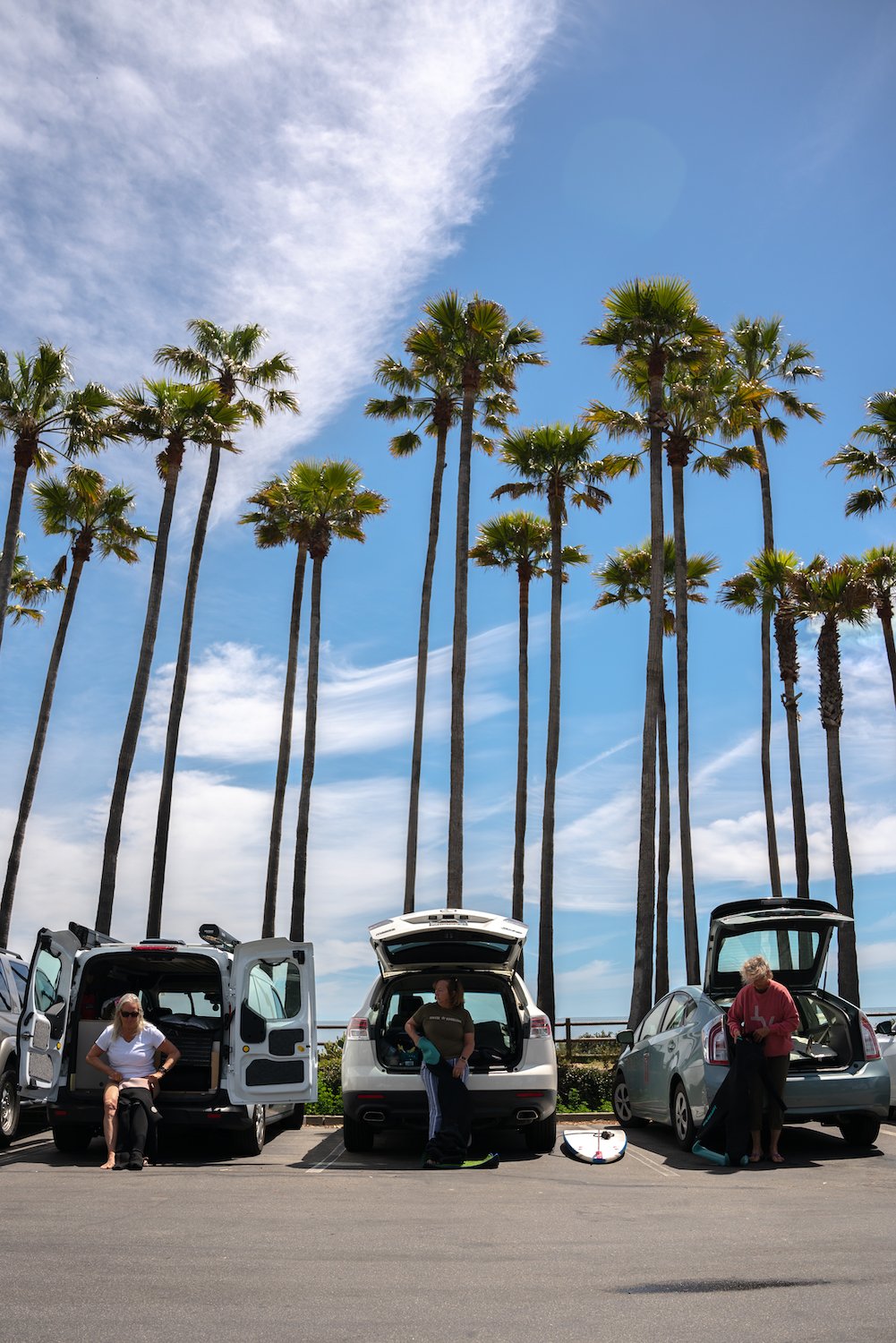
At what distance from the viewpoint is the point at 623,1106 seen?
41.7 feet

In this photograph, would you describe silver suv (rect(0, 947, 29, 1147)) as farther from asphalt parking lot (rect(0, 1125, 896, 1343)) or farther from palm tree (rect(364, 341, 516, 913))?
palm tree (rect(364, 341, 516, 913))

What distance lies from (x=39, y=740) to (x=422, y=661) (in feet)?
34.5

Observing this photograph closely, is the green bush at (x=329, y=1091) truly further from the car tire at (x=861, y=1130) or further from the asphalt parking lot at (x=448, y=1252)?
the car tire at (x=861, y=1130)

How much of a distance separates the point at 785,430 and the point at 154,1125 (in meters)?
29.7

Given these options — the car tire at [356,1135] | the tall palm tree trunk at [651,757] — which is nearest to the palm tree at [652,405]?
the tall palm tree trunk at [651,757]

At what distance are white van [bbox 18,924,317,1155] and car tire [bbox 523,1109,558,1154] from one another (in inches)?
77.0

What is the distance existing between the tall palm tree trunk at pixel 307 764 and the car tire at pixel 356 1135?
19728 mm

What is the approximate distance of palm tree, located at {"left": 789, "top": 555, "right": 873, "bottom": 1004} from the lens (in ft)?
94.5

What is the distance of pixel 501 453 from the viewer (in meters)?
31.9

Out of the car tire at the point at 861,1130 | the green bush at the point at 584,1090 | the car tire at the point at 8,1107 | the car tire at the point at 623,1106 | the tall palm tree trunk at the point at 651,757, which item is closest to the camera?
the car tire at the point at 861,1130

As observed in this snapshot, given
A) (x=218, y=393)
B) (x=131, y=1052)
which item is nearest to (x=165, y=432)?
(x=218, y=393)

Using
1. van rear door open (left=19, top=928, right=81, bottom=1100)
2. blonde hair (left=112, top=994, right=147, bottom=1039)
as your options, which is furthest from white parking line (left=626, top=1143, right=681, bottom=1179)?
van rear door open (left=19, top=928, right=81, bottom=1100)

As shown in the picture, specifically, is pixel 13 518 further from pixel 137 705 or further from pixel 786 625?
pixel 786 625

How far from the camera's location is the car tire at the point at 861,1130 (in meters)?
10.3
